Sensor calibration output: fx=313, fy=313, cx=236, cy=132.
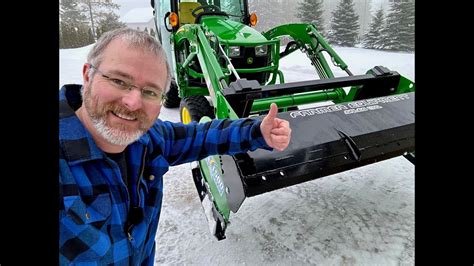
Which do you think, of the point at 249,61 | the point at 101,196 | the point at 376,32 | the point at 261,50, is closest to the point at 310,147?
the point at 101,196

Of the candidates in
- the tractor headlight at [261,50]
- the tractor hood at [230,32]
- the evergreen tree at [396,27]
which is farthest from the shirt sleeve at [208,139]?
the evergreen tree at [396,27]

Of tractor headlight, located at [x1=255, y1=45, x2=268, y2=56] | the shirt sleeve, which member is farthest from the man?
tractor headlight, located at [x1=255, y1=45, x2=268, y2=56]

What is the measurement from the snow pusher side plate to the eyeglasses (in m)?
0.87

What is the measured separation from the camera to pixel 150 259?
1458 millimetres

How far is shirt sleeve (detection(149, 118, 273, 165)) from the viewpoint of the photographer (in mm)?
1567

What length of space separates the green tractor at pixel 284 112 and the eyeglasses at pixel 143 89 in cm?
87

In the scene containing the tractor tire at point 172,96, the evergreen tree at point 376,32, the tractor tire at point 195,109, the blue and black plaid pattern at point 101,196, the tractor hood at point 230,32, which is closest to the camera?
the blue and black plaid pattern at point 101,196

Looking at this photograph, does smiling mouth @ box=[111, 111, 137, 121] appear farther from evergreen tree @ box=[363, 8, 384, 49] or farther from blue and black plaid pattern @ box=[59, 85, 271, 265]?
evergreen tree @ box=[363, 8, 384, 49]

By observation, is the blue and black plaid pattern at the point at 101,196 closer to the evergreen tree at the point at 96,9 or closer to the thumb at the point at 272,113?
the thumb at the point at 272,113

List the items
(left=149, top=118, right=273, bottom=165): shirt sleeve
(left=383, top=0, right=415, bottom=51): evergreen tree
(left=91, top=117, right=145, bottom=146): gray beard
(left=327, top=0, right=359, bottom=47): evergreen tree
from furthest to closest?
(left=327, top=0, right=359, bottom=47): evergreen tree
(left=383, top=0, right=415, bottom=51): evergreen tree
(left=149, top=118, right=273, bottom=165): shirt sleeve
(left=91, top=117, right=145, bottom=146): gray beard

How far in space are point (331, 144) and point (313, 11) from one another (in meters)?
21.6

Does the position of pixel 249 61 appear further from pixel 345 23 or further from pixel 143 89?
pixel 345 23

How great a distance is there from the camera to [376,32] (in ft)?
56.9

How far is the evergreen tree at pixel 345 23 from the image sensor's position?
18906 mm
